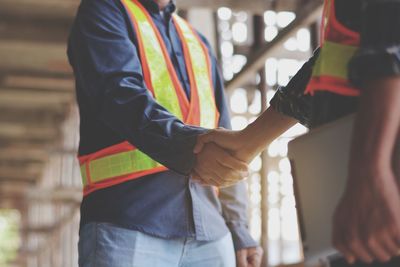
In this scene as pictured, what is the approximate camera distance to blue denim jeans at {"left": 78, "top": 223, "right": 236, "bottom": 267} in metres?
2.44

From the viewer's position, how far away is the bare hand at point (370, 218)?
1.36 metres

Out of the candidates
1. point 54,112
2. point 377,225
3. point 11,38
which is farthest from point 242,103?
point 377,225

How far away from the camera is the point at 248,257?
2.99 m

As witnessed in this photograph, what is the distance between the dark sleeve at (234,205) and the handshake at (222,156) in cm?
50

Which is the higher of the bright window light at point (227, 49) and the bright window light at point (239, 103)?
the bright window light at point (227, 49)

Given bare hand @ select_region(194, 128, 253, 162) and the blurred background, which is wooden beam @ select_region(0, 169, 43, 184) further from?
bare hand @ select_region(194, 128, 253, 162)

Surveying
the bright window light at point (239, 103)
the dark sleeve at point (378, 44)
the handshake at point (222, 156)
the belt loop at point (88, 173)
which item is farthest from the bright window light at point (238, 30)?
the dark sleeve at point (378, 44)

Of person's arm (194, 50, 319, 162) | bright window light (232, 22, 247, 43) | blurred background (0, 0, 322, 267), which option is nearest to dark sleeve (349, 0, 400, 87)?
person's arm (194, 50, 319, 162)

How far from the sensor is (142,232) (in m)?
2.49

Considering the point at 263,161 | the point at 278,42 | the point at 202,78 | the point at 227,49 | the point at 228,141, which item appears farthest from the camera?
the point at 227,49

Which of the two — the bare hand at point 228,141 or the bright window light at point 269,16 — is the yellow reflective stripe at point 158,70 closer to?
the bare hand at point 228,141

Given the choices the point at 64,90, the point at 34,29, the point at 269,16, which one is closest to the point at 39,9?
the point at 34,29

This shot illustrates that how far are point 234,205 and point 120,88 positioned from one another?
0.78 m

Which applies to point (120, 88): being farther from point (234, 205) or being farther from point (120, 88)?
point (234, 205)
